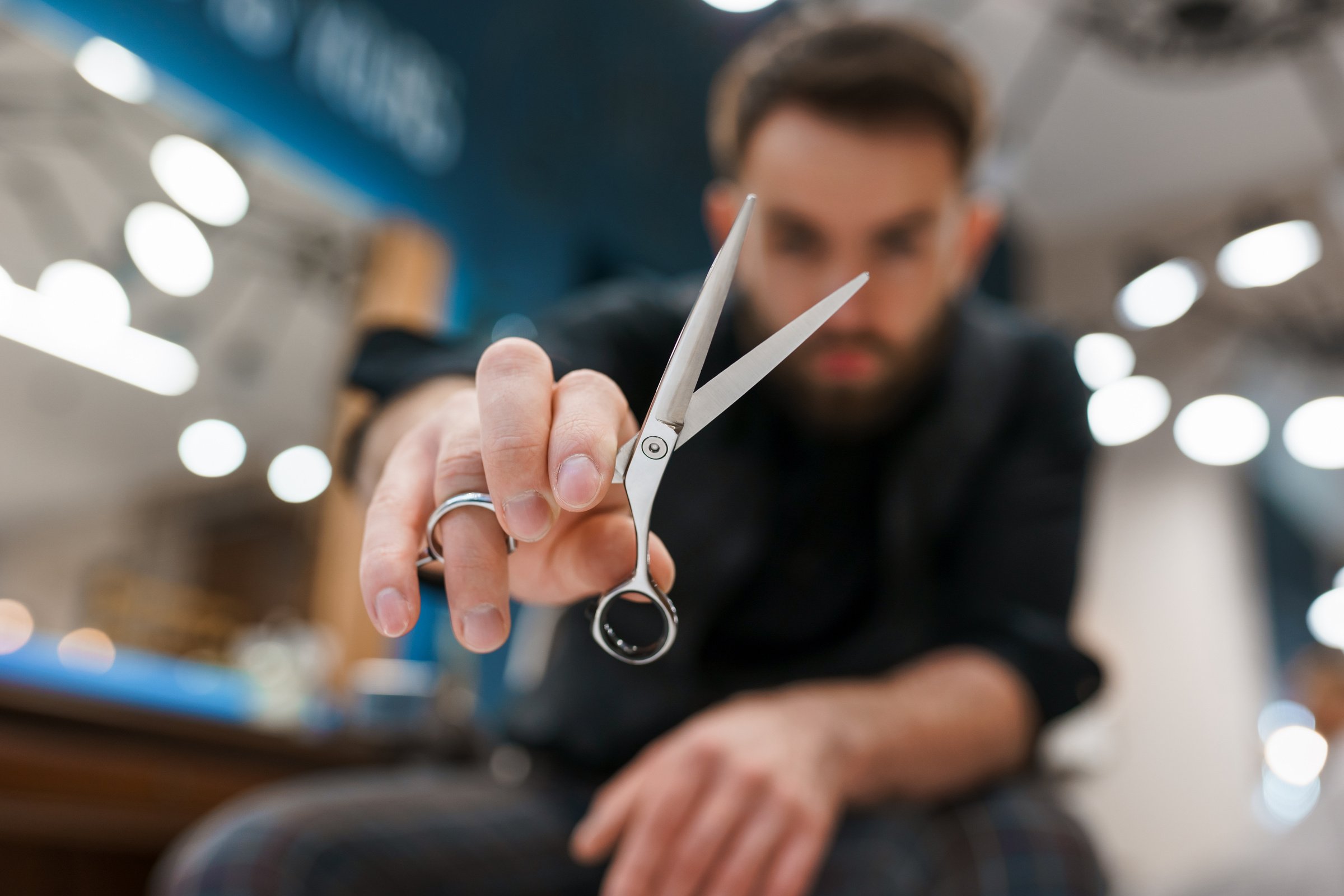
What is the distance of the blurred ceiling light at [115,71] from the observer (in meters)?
1.62

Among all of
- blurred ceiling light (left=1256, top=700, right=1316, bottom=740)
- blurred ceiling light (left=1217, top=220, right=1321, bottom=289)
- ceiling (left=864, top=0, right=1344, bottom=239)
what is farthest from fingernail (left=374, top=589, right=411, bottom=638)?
blurred ceiling light (left=1256, top=700, right=1316, bottom=740)

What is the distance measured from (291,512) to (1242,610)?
3893mm

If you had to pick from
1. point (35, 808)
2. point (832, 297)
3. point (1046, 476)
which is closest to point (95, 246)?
point (35, 808)

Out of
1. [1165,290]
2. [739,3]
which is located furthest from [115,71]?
[1165,290]

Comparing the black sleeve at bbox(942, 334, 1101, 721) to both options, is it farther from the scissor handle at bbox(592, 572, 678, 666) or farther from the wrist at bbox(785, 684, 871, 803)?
the scissor handle at bbox(592, 572, 678, 666)

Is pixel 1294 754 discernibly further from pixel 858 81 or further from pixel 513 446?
pixel 513 446

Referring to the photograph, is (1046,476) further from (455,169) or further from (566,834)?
(455,169)

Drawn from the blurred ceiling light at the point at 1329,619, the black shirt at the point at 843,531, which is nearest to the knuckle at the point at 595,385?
the black shirt at the point at 843,531

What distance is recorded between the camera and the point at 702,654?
0.65 metres

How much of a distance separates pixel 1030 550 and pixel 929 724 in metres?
0.17

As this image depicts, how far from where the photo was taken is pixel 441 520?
301mm

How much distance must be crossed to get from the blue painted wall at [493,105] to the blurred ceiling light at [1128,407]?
4.67 ft

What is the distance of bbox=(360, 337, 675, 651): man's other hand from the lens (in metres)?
0.27

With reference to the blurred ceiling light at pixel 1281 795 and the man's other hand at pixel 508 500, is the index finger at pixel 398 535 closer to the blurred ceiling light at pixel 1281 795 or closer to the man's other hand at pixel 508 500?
the man's other hand at pixel 508 500
